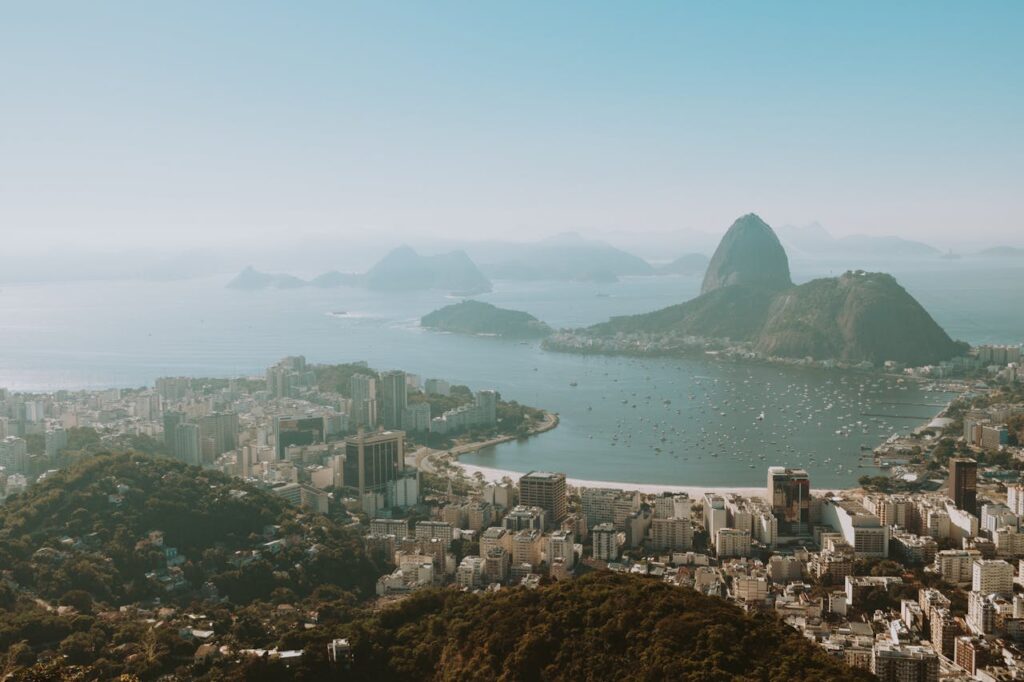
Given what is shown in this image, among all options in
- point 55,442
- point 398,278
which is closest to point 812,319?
point 55,442

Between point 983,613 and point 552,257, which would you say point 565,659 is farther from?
point 552,257

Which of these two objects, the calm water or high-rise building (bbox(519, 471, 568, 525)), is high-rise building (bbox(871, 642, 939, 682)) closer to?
high-rise building (bbox(519, 471, 568, 525))

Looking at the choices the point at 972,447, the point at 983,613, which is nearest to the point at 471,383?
the point at 972,447

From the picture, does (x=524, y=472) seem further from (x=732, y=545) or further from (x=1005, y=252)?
(x=1005, y=252)

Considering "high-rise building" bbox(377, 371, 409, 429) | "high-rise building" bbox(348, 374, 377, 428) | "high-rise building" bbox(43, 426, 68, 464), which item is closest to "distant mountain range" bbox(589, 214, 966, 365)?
"high-rise building" bbox(377, 371, 409, 429)

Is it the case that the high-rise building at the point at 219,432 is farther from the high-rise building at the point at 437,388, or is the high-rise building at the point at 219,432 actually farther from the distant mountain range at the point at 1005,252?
the distant mountain range at the point at 1005,252

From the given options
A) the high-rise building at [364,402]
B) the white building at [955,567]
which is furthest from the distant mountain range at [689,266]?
the white building at [955,567]
